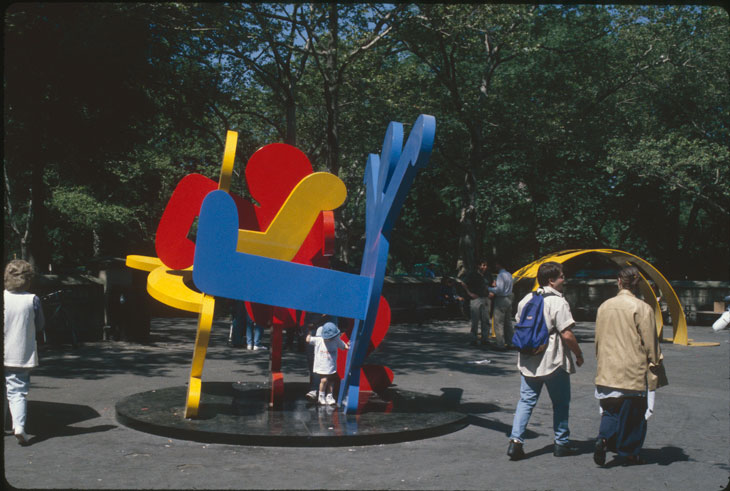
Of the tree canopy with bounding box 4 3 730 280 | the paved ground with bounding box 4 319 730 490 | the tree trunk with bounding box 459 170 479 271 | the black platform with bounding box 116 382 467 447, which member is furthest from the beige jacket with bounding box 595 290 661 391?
the tree trunk with bounding box 459 170 479 271

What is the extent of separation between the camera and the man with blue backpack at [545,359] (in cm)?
677

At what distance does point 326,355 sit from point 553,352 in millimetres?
2850

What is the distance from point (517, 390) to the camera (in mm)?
10789

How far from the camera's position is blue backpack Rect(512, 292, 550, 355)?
6.77m

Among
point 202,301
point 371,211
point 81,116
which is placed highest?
point 81,116

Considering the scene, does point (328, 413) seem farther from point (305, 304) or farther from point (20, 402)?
point (20, 402)

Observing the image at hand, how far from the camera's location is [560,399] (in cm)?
688

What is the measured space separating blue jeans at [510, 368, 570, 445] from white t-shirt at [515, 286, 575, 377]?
0.07 metres

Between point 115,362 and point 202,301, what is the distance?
5.07 m

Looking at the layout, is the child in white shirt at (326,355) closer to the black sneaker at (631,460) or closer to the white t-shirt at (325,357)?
the white t-shirt at (325,357)

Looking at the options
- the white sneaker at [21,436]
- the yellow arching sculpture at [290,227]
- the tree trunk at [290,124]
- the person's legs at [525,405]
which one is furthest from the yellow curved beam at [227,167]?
the tree trunk at [290,124]

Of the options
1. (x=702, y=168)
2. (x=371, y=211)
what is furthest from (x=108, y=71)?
(x=702, y=168)

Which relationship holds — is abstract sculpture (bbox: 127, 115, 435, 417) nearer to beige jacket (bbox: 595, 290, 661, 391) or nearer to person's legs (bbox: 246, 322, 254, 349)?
beige jacket (bbox: 595, 290, 661, 391)

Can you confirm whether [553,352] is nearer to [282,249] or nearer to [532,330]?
[532,330]
